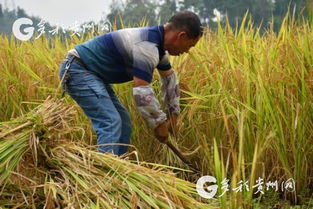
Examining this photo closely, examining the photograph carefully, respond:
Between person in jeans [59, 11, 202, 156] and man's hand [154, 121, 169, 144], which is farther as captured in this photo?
man's hand [154, 121, 169, 144]

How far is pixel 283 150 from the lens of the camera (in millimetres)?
2928

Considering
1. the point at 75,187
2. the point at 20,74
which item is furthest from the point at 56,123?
the point at 20,74

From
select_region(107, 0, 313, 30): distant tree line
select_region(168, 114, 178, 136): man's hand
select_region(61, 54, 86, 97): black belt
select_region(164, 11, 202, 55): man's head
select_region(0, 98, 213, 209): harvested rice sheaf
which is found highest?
select_region(164, 11, 202, 55): man's head

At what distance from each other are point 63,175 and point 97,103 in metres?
0.99

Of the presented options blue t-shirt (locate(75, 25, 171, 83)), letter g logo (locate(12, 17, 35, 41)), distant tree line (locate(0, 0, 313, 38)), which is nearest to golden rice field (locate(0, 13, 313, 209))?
letter g logo (locate(12, 17, 35, 41))

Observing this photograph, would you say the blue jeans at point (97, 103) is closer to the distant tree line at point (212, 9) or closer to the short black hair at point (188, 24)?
the short black hair at point (188, 24)

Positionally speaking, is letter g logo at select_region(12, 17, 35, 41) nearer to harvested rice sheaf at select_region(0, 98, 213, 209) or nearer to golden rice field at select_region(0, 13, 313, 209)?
golden rice field at select_region(0, 13, 313, 209)

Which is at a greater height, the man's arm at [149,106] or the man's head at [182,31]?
the man's head at [182,31]

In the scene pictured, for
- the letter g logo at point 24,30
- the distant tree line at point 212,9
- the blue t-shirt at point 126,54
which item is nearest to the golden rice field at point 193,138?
the letter g logo at point 24,30

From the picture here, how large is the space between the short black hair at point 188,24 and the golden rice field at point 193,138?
1.09 ft

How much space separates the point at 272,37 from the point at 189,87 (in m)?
0.62

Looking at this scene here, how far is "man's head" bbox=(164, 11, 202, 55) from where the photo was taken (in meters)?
3.05

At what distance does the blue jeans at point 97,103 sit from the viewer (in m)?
3.14

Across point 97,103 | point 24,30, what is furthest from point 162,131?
point 24,30
